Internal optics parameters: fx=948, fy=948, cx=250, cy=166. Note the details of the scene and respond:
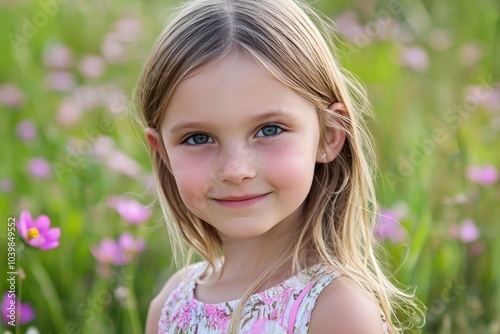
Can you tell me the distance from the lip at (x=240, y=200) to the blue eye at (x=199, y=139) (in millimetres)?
98

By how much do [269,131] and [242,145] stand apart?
54 millimetres

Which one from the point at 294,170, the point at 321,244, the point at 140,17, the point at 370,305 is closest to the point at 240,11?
the point at 294,170

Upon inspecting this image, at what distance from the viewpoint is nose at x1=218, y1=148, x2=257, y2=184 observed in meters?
1.50

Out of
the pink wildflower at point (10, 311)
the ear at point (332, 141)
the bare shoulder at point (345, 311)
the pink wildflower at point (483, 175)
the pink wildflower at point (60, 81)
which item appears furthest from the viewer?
the pink wildflower at point (60, 81)

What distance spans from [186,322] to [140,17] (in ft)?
7.73

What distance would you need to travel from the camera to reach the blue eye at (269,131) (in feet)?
5.05

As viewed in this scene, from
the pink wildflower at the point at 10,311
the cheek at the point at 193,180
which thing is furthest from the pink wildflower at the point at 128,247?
the cheek at the point at 193,180

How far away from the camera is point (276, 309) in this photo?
5.22ft

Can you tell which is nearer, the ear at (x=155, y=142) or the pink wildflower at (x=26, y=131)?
the ear at (x=155, y=142)

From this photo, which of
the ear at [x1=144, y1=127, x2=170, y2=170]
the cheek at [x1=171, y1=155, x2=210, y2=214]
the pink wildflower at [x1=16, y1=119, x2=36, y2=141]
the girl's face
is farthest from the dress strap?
the pink wildflower at [x1=16, y1=119, x2=36, y2=141]

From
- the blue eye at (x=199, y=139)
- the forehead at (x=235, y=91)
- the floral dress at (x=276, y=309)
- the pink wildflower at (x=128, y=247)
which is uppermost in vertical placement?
the forehead at (x=235, y=91)

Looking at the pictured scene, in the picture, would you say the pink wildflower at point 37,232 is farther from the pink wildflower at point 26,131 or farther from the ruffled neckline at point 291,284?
the pink wildflower at point 26,131

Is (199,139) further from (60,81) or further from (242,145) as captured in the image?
(60,81)

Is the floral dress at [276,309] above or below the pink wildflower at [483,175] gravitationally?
below
